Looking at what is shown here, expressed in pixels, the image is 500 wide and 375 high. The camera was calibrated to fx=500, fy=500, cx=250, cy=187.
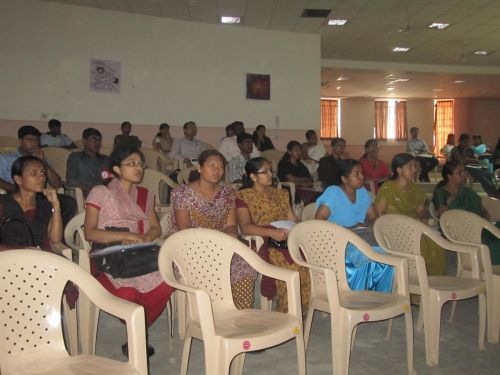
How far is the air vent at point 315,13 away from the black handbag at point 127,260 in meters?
6.64

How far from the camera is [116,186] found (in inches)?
111

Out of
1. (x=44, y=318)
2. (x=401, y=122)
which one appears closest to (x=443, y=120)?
(x=401, y=122)

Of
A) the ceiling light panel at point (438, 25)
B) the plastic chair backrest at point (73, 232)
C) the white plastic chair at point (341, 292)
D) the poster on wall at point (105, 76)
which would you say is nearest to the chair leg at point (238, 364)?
the white plastic chair at point (341, 292)

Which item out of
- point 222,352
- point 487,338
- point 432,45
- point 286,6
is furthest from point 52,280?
point 432,45

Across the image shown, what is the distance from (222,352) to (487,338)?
1812mm

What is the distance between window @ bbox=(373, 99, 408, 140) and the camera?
18438 mm

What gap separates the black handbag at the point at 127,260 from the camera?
7.79 feet

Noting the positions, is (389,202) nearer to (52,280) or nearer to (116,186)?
(116,186)

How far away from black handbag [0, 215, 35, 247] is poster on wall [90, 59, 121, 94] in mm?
5894

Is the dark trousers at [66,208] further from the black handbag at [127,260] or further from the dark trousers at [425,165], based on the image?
the dark trousers at [425,165]

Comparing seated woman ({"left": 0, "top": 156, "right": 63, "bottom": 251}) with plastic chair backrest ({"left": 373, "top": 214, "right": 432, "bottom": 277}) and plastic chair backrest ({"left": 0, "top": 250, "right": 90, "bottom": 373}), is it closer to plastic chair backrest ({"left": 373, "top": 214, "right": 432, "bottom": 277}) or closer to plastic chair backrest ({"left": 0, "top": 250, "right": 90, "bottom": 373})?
plastic chair backrest ({"left": 0, "top": 250, "right": 90, "bottom": 373})

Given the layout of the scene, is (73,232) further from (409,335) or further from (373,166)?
(373,166)

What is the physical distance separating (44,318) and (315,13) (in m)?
7.47

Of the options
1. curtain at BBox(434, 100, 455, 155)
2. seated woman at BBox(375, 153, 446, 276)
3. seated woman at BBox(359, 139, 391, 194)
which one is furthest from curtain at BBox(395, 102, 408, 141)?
seated woman at BBox(375, 153, 446, 276)
